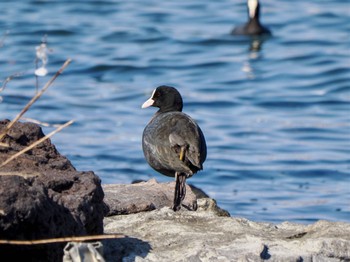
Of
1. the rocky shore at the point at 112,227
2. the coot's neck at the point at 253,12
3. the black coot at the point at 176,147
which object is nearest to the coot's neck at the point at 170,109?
the black coot at the point at 176,147

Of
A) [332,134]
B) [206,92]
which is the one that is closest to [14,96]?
[206,92]

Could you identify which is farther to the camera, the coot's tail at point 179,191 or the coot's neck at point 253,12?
the coot's neck at point 253,12

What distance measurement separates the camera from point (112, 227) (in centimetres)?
511

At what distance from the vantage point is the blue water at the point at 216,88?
34.7ft

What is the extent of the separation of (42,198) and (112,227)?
117 cm

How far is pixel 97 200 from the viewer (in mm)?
4449

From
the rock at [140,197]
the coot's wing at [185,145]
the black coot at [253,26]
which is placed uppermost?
the coot's wing at [185,145]

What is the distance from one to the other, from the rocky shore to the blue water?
3837 mm

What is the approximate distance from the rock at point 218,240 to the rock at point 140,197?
24cm

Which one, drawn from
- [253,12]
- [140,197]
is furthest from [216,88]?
[140,197]

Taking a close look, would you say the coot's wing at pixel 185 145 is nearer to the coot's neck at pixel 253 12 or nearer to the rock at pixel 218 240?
the rock at pixel 218 240

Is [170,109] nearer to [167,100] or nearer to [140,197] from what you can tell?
[167,100]

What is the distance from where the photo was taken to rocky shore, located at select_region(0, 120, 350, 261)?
3.92m

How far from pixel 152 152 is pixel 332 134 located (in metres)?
6.48
